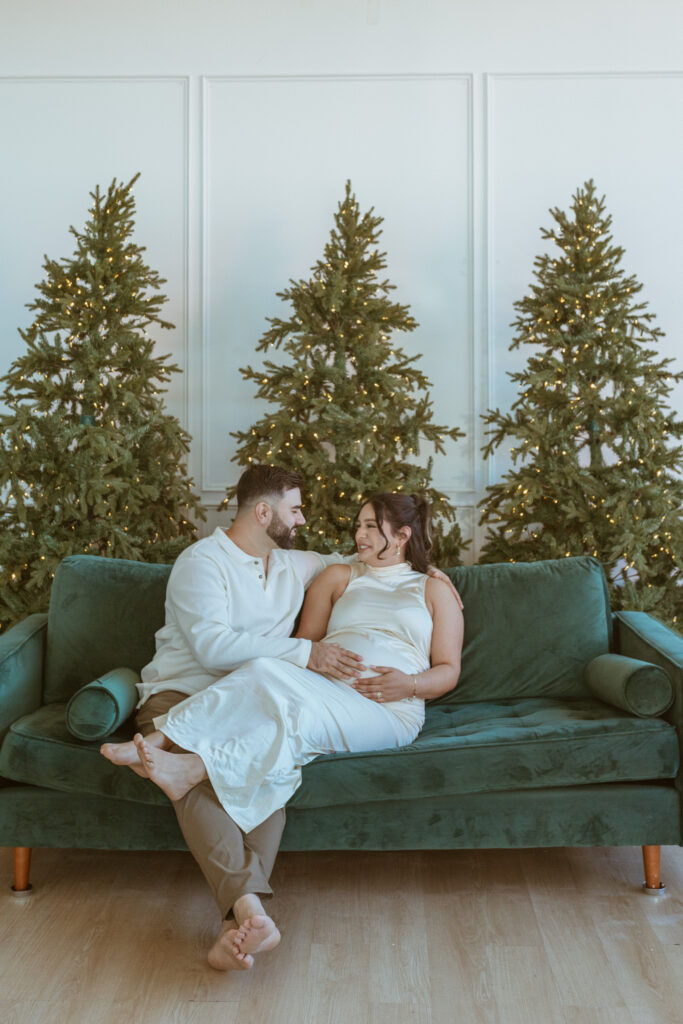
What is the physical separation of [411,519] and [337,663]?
1.99 feet

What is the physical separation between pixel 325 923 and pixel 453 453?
9.10ft

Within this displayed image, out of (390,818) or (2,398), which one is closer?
(390,818)

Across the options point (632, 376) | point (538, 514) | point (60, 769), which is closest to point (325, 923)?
point (60, 769)

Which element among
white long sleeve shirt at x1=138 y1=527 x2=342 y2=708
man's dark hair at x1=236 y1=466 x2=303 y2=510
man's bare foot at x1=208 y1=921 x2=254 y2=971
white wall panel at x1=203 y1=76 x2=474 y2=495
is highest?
white wall panel at x1=203 y1=76 x2=474 y2=495

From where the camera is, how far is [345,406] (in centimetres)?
420

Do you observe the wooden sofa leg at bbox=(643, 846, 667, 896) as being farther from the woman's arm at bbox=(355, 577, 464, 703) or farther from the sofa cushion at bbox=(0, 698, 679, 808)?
the woman's arm at bbox=(355, 577, 464, 703)

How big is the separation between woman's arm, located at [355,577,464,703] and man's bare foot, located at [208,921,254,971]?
822mm

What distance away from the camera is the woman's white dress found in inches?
98.2

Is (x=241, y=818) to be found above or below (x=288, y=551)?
below

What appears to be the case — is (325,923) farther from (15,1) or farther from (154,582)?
(15,1)

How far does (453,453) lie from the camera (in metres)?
4.89

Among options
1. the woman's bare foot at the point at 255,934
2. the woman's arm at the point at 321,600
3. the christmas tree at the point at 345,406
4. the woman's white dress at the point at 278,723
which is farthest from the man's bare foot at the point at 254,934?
the christmas tree at the point at 345,406

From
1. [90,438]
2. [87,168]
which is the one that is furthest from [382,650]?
[87,168]

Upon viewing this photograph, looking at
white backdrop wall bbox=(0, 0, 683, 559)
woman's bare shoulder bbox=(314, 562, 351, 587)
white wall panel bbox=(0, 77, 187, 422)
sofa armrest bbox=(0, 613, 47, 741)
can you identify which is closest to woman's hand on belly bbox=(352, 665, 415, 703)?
woman's bare shoulder bbox=(314, 562, 351, 587)
